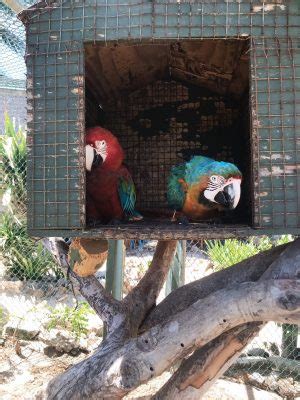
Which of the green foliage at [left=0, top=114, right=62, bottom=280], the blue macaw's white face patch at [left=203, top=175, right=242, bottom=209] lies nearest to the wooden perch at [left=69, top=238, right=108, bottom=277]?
the blue macaw's white face patch at [left=203, top=175, right=242, bottom=209]

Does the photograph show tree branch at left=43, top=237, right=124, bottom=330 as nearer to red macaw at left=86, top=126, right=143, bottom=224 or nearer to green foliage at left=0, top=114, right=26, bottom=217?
red macaw at left=86, top=126, right=143, bottom=224

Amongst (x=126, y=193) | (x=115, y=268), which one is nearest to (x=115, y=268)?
(x=115, y=268)

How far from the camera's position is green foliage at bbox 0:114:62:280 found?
10.4 ft

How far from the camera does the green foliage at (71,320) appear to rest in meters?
3.02

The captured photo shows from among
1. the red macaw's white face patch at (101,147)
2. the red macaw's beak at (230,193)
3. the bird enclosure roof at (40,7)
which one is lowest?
the red macaw's beak at (230,193)

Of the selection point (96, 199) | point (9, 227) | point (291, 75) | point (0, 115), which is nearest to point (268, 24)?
point (291, 75)

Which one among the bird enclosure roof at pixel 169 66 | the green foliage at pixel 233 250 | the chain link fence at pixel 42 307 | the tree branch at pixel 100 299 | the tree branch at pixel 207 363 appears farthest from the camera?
the green foliage at pixel 233 250

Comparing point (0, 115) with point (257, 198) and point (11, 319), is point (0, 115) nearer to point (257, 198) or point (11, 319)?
point (11, 319)

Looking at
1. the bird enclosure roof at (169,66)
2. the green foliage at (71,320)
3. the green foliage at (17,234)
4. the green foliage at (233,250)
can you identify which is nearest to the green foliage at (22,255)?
the green foliage at (17,234)

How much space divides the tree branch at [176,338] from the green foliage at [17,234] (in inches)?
81.4

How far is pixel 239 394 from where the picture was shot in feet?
8.12

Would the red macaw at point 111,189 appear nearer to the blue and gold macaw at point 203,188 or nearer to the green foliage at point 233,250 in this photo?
the blue and gold macaw at point 203,188

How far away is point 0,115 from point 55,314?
12.3 feet

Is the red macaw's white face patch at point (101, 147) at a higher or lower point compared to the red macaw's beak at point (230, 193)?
higher
